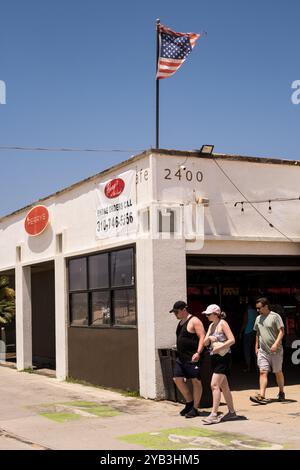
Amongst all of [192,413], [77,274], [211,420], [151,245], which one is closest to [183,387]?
[192,413]

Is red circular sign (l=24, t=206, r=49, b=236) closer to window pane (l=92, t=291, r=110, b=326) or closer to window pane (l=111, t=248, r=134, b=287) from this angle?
window pane (l=92, t=291, r=110, b=326)

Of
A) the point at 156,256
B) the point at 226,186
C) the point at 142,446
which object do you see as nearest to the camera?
the point at 142,446

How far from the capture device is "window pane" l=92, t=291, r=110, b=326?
13883 millimetres

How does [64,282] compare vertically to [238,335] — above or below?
above

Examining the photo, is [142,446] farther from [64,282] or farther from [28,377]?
[28,377]

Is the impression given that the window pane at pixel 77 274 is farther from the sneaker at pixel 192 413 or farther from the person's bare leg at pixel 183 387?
the sneaker at pixel 192 413

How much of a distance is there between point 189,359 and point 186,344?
0.76 feet

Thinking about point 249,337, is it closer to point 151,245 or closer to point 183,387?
point 151,245

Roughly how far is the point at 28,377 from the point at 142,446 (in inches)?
374

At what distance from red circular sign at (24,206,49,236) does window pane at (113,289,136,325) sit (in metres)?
4.44

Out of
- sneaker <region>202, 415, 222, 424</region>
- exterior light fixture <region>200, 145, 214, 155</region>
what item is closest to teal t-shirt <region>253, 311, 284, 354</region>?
sneaker <region>202, 415, 222, 424</region>

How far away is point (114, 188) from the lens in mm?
13586
